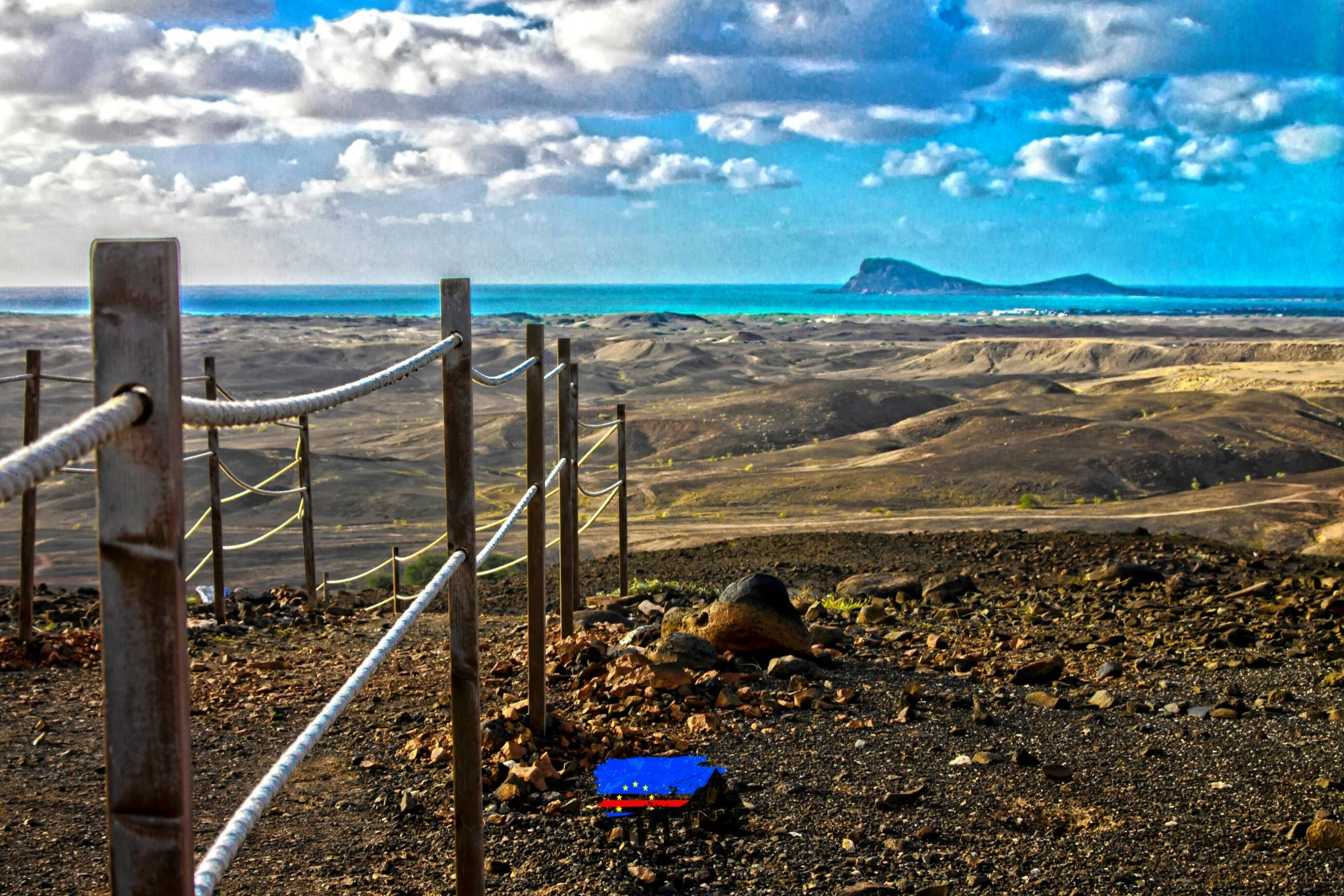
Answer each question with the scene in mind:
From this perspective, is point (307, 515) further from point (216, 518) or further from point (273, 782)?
point (273, 782)

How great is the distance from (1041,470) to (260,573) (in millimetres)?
17010

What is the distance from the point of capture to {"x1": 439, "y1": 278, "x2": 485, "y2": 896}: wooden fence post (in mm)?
3617

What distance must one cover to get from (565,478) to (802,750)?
2015 mm

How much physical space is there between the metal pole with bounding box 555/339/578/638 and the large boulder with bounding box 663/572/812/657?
1.00 metres

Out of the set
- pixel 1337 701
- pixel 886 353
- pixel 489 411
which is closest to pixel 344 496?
pixel 489 411

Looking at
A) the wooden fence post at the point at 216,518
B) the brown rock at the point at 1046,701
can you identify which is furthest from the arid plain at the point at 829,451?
the brown rock at the point at 1046,701

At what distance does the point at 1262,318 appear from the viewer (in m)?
145

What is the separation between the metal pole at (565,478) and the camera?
7246 millimetres

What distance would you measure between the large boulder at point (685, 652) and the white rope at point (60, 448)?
621cm

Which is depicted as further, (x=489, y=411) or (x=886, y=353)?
(x=886, y=353)

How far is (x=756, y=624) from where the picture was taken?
26.9 feet

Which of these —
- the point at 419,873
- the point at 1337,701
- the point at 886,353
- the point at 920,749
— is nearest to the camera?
the point at 419,873

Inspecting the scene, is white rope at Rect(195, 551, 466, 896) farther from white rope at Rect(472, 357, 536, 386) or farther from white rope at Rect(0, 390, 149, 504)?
white rope at Rect(472, 357, 536, 386)

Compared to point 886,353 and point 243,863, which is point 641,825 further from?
point 886,353
